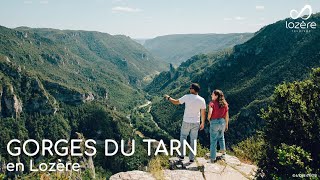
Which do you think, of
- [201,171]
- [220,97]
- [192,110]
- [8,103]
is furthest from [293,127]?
[8,103]

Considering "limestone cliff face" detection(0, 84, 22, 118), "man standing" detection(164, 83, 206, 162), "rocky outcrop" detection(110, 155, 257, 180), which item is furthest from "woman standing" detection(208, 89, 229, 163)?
"limestone cliff face" detection(0, 84, 22, 118)

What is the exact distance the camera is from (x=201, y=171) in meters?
15.2

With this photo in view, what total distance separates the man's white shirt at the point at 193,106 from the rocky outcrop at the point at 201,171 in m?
1.99

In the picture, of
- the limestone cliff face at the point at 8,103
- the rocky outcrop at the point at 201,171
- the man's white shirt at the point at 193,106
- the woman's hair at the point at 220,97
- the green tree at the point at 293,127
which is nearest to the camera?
the green tree at the point at 293,127

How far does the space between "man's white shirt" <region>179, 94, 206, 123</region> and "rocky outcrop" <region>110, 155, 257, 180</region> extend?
1.99 m

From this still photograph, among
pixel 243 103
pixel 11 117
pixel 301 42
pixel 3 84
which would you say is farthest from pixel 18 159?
pixel 301 42

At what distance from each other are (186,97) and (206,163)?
3.15 metres

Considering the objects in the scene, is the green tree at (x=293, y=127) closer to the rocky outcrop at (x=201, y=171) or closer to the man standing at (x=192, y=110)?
the rocky outcrop at (x=201, y=171)

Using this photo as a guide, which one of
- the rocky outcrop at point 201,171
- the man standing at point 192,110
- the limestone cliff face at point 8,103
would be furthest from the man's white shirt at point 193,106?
the limestone cliff face at point 8,103

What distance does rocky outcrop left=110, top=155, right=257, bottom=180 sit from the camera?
1396 centimetres

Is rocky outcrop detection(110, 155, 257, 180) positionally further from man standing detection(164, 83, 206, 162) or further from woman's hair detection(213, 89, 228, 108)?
woman's hair detection(213, 89, 228, 108)

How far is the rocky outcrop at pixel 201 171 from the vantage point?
45.8 feet

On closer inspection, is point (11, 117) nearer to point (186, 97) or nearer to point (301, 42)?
point (301, 42)

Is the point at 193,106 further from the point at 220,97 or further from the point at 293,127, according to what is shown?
the point at 293,127
